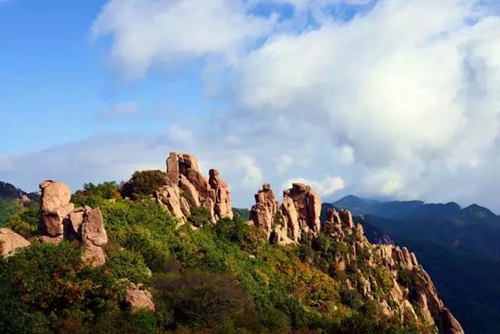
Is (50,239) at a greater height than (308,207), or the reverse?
(308,207)

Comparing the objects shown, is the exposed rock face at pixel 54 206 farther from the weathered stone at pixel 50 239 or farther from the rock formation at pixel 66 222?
the weathered stone at pixel 50 239

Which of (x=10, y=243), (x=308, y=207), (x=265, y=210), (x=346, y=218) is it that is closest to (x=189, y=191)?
(x=265, y=210)

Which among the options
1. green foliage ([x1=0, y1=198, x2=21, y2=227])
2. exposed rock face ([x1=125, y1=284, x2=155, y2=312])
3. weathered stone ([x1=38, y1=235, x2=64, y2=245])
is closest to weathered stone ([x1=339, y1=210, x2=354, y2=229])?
weathered stone ([x1=38, y1=235, x2=64, y2=245])

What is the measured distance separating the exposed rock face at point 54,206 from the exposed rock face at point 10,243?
3.09 m

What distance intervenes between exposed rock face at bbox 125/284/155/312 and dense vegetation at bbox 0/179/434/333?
22.5 inches

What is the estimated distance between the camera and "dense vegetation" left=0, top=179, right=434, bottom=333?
39.8 m

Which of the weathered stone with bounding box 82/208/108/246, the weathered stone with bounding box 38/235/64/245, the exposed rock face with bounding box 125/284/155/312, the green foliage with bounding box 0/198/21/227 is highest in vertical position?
the green foliage with bounding box 0/198/21/227

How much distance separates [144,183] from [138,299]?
29.7 m

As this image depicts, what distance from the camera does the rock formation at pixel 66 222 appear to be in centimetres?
4853

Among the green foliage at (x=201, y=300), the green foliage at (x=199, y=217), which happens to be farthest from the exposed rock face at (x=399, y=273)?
the green foliage at (x=201, y=300)

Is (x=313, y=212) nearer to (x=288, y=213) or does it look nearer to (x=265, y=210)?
(x=288, y=213)

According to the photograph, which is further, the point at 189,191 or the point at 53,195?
the point at 189,191

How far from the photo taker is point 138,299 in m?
42.2

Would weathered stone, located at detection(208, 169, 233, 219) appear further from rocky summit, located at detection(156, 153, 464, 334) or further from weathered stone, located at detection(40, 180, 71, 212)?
weathered stone, located at detection(40, 180, 71, 212)
